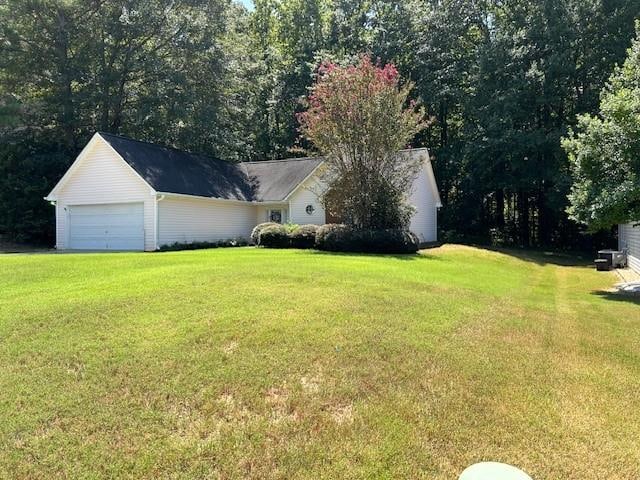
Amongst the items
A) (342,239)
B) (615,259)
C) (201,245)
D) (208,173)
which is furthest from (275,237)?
(615,259)

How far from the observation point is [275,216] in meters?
26.9

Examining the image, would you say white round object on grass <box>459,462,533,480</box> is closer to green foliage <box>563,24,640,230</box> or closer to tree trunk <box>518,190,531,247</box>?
green foliage <box>563,24,640,230</box>

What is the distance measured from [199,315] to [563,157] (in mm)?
24902

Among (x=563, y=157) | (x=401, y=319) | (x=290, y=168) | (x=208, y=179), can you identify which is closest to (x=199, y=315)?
(x=401, y=319)

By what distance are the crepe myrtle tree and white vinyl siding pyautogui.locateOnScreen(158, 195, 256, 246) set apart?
670cm

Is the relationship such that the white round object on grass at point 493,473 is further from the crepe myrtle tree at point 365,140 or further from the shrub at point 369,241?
the crepe myrtle tree at point 365,140

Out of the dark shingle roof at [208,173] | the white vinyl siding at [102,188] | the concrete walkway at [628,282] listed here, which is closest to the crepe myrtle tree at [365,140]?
the dark shingle roof at [208,173]

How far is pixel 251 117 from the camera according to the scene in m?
37.0

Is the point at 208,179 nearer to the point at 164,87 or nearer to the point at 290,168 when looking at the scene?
the point at 290,168

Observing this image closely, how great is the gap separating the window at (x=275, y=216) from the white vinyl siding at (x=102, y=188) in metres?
7.49

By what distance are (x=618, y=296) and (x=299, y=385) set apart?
1041cm

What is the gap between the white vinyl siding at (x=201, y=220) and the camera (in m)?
21.5

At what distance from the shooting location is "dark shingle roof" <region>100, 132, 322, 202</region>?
866 inches

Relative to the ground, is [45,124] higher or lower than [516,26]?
lower
